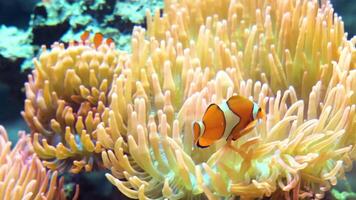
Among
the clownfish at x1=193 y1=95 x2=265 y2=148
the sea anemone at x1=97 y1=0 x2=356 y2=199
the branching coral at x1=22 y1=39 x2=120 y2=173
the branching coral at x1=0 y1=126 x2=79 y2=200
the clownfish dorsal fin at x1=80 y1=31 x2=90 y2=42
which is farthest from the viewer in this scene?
the clownfish dorsal fin at x1=80 y1=31 x2=90 y2=42

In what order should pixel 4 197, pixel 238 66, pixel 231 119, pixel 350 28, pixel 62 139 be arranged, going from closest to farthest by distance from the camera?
1. pixel 231 119
2. pixel 4 197
3. pixel 238 66
4. pixel 62 139
5. pixel 350 28

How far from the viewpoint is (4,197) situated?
6.35ft

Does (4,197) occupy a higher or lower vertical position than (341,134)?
higher

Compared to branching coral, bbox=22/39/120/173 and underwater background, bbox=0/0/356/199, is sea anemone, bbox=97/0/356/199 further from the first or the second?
underwater background, bbox=0/0/356/199

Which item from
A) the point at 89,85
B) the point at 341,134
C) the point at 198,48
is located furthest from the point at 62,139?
the point at 341,134

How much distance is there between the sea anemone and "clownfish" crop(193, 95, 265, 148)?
0.44 ft

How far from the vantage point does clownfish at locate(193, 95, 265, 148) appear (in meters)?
1.56

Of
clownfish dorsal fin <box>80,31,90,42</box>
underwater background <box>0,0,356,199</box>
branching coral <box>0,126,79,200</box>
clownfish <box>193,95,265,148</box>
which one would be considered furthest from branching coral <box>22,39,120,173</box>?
clownfish <box>193,95,265,148</box>

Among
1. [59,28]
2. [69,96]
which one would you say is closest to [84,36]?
[59,28]

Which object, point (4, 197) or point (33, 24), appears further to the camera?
point (33, 24)

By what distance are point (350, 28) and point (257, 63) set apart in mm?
1115

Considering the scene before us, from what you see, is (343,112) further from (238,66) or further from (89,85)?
(89,85)

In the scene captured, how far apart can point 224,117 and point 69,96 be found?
1.21m

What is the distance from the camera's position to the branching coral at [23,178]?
1.95 meters
